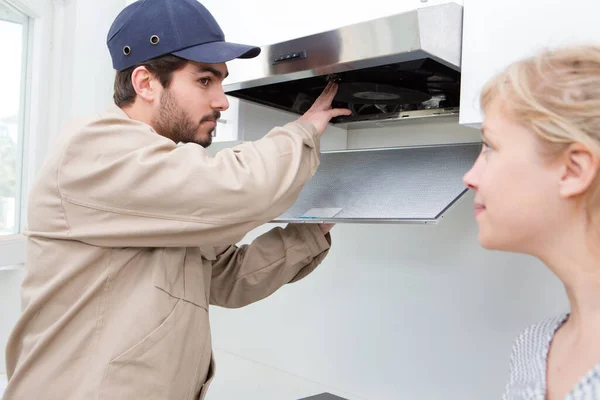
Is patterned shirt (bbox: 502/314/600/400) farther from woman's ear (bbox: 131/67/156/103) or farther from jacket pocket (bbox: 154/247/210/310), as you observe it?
woman's ear (bbox: 131/67/156/103)

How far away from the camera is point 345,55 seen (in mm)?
1030

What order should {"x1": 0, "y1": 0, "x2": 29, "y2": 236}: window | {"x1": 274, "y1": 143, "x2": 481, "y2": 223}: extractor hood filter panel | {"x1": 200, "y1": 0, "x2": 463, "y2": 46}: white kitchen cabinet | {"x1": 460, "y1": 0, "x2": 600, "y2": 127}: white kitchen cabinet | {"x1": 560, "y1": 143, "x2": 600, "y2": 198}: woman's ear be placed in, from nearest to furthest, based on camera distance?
1. {"x1": 560, "y1": 143, "x2": 600, "y2": 198}: woman's ear
2. {"x1": 460, "y1": 0, "x2": 600, "y2": 127}: white kitchen cabinet
3. {"x1": 274, "y1": 143, "x2": 481, "y2": 223}: extractor hood filter panel
4. {"x1": 200, "y1": 0, "x2": 463, "y2": 46}: white kitchen cabinet
5. {"x1": 0, "y1": 0, "x2": 29, "y2": 236}: window

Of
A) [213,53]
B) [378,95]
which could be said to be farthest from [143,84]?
[378,95]

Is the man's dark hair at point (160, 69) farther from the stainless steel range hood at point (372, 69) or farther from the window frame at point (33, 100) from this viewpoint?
the window frame at point (33, 100)

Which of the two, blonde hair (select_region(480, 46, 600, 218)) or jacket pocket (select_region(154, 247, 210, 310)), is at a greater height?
blonde hair (select_region(480, 46, 600, 218))

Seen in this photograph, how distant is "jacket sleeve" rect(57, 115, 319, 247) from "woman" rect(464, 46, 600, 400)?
36cm

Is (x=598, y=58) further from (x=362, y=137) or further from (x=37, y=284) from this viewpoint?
(x=362, y=137)

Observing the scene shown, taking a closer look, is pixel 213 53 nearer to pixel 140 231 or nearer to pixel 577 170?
pixel 140 231

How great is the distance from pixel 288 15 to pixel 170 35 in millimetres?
358

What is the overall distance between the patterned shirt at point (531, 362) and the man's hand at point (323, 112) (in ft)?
1.77

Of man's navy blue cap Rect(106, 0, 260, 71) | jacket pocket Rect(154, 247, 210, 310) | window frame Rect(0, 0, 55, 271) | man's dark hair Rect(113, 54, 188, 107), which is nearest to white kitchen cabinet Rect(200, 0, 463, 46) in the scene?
man's navy blue cap Rect(106, 0, 260, 71)

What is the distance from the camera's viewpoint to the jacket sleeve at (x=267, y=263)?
1.20 metres

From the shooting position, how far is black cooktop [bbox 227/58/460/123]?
1145 mm

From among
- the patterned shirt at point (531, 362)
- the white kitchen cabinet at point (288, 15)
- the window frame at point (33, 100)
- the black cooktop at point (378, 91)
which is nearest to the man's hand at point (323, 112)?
the black cooktop at point (378, 91)
